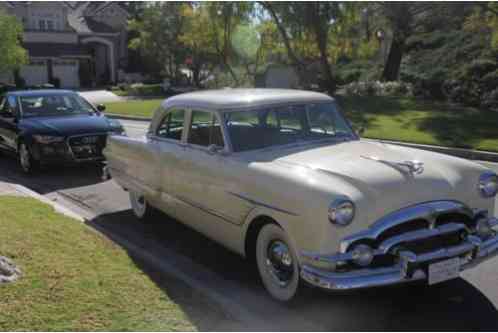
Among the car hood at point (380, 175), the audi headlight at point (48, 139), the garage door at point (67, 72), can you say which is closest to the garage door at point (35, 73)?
the garage door at point (67, 72)

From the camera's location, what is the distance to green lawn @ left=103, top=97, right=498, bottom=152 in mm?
12516

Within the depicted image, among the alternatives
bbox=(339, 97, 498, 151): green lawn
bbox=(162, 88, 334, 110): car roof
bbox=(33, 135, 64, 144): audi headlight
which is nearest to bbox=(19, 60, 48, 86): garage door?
bbox=(339, 97, 498, 151): green lawn

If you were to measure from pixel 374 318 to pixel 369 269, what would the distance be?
557mm

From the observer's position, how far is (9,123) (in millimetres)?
10430

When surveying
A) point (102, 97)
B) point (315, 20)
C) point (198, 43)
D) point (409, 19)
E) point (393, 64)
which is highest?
point (409, 19)

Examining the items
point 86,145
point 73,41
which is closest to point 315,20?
point 86,145

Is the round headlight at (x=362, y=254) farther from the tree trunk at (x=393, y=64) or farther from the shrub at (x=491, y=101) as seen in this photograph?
the tree trunk at (x=393, y=64)

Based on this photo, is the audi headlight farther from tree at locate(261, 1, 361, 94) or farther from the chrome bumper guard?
tree at locate(261, 1, 361, 94)

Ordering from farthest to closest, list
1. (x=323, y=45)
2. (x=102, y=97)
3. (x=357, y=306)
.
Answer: (x=102, y=97)
(x=323, y=45)
(x=357, y=306)

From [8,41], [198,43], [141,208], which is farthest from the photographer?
[198,43]

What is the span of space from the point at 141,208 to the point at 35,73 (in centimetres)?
4262

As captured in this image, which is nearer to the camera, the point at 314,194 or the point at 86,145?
the point at 314,194

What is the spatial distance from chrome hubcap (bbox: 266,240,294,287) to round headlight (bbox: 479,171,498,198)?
169cm

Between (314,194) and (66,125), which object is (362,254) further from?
(66,125)
